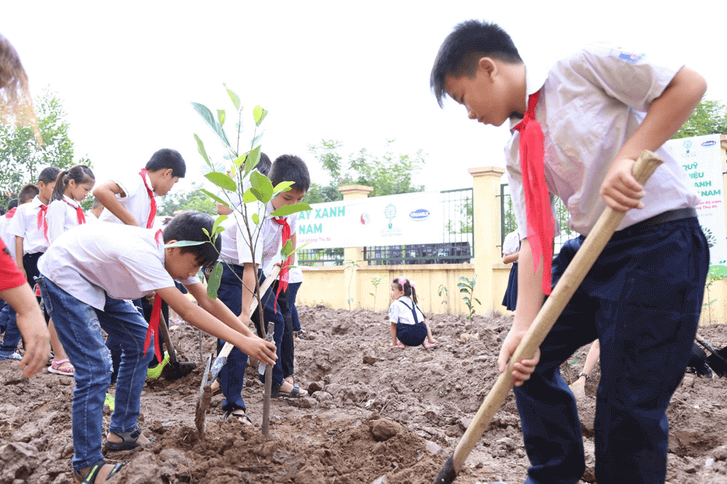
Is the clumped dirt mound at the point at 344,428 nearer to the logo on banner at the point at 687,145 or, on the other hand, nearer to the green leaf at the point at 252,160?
the green leaf at the point at 252,160

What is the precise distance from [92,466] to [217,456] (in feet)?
1.68

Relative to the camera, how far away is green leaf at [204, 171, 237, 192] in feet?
7.06

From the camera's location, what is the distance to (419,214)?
10039 mm

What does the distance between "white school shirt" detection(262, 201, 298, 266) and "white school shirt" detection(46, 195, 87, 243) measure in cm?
185

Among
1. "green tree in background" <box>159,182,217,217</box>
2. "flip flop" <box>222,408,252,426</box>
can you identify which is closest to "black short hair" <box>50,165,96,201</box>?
"flip flop" <box>222,408,252,426</box>

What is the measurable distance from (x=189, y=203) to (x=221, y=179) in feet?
138

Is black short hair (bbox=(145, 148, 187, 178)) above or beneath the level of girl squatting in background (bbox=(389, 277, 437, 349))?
above

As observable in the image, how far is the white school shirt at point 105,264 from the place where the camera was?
2361mm

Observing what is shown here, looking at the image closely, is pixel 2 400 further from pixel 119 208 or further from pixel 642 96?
pixel 642 96

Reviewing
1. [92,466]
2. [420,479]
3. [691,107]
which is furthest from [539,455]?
[92,466]

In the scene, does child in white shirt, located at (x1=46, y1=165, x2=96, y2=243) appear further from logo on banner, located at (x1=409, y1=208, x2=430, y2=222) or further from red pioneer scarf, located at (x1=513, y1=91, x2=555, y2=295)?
logo on banner, located at (x1=409, y1=208, x2=430, y2=222)

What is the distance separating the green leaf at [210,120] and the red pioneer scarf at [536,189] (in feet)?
4.09

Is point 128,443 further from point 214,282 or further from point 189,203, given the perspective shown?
point 189,203

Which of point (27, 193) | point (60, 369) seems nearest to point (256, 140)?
point (60, 369)
